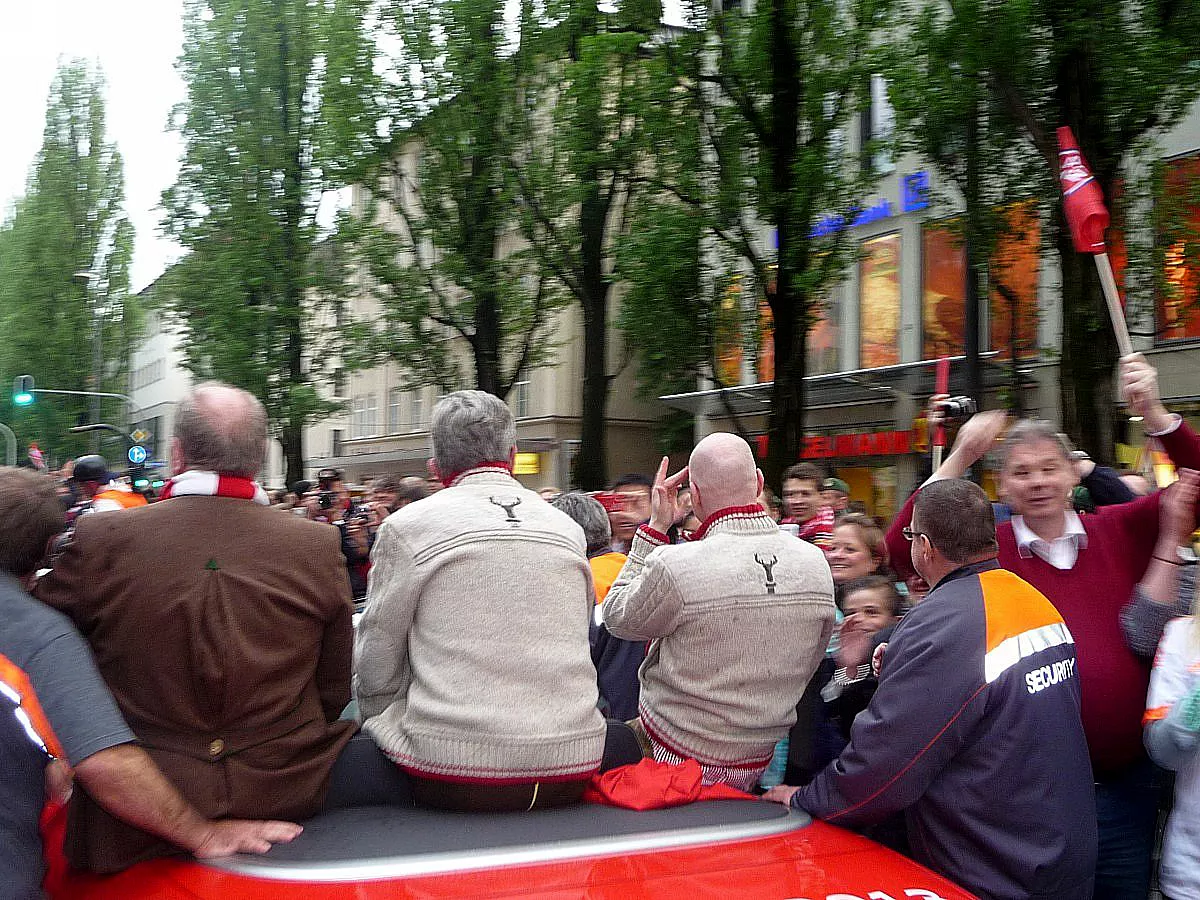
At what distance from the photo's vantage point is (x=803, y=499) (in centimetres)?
Result: 713

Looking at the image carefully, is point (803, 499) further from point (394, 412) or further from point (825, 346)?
point (394, 412)

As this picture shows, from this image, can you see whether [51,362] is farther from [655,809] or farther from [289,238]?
[655,809]

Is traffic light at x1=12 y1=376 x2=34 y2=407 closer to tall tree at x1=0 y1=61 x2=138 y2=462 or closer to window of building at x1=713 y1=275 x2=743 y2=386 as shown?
tall tree at x1=0 y1=61 x2=138 y2=462

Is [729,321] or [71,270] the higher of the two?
[71,270]

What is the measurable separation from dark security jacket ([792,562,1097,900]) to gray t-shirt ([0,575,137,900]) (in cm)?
193

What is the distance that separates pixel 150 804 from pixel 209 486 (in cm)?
82

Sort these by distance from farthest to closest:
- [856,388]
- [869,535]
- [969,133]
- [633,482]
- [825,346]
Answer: [825,346] < [856,388] < [969,133] < [633,482] < [869,535]

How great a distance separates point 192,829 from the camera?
107 inches

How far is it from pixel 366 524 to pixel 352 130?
39.1ft

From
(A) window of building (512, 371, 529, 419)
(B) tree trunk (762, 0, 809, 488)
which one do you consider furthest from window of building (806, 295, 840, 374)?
(A) window of building (512, 371, 529, 419)

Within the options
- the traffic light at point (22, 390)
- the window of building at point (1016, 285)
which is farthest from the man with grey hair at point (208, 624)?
the traffic light at point (22, 390)

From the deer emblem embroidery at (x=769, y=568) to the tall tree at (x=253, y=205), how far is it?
21903 mm

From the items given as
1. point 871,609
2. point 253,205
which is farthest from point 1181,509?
point 253,205

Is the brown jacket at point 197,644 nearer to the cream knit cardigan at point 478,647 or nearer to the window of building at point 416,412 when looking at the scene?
the cream knit cardigan at point 478,647
